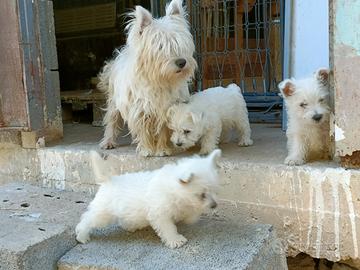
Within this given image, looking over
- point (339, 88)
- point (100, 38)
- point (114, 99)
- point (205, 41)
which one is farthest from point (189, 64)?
point (100, 38)

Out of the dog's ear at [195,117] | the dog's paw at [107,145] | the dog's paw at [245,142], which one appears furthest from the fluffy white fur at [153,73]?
the dog's paw at [245,142]

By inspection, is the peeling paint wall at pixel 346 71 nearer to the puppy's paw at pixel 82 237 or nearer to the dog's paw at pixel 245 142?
the dog's paw at pixel 245 142

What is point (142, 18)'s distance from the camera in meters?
3.56

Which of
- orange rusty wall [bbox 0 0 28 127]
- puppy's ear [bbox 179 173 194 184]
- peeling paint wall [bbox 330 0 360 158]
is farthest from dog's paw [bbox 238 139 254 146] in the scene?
orange rusty wall [bbox 0 0 28 127]

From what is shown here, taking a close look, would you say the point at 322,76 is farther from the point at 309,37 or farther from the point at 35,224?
the point at 35,224

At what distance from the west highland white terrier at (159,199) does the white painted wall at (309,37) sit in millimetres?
1795

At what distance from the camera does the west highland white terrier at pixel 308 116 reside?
3217mm

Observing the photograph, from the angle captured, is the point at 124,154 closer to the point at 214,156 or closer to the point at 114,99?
the point at 114,99

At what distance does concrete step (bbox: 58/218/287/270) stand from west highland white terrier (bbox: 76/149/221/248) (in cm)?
9

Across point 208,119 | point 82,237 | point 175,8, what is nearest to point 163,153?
point 208,119

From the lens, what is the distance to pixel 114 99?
13.7ft

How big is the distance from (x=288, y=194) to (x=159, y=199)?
1.05 metres

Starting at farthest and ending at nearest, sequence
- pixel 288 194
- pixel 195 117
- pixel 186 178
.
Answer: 1. pixel 195 117
2. pixel 288 194
3. pixel 186 178

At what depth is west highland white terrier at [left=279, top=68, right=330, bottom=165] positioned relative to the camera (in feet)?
10.6
